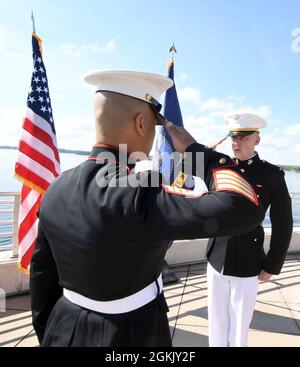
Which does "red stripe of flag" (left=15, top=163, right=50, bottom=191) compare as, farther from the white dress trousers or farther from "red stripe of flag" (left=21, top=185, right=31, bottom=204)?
the white dress trousers

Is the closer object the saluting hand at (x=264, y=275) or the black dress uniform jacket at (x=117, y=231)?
the black dress uniform jacket at (x=117, y=231)

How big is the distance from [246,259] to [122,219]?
185 centimetres

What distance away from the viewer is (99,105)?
3.92ft

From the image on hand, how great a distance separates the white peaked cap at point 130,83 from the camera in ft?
3.95

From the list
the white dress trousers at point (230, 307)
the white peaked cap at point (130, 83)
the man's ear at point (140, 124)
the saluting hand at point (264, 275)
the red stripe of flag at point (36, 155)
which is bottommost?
the white dress trousers at point (230, 307)

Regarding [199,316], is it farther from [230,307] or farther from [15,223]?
[15,223]

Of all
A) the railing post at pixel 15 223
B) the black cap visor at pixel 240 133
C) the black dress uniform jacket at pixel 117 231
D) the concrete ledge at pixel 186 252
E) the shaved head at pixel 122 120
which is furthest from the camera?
the concrete ledge at pixel 186 252

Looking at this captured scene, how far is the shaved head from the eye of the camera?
3.76ft

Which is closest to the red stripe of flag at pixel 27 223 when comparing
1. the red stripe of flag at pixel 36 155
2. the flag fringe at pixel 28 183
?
the flag fringe at pixel 28 183

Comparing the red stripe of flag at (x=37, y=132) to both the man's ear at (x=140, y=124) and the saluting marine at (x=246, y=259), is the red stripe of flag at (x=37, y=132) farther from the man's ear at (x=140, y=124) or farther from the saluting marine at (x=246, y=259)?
the man's ear at (x=140, y=124)

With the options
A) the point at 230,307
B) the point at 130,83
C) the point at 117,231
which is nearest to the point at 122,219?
the point at 117,231

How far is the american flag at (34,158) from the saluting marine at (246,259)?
231 cm
